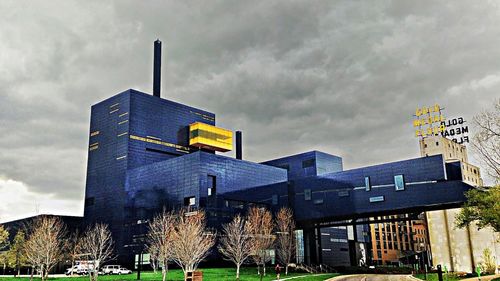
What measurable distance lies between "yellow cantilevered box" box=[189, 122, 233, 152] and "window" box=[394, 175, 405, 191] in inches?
2345

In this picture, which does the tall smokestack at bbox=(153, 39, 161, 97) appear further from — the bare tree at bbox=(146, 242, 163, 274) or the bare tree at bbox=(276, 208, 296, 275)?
the bare tree at bbox=(276, 208, 296, 275)

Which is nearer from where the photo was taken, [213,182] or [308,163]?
[213,182]

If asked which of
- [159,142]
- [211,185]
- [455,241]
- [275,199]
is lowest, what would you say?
[455,241]

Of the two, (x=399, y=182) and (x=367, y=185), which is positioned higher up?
(x=367, y=185)

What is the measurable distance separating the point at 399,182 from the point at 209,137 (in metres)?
62.4

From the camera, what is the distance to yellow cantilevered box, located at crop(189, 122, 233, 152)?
130 metres

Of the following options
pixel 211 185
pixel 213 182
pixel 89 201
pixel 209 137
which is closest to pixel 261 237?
pixel 211 185

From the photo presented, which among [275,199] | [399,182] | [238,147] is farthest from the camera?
[238,147]

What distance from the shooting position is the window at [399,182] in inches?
3184

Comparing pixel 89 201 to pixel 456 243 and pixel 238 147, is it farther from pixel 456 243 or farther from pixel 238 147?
pixel 456 243

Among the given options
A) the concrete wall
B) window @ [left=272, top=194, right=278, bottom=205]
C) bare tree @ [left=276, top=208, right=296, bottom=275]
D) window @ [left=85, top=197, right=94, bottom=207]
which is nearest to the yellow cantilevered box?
window @ [left=85, top=197, right=94, bottom=207]

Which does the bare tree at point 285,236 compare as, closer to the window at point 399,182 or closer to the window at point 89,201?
the window at point 399,182

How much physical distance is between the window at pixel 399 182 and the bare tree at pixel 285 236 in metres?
19.9

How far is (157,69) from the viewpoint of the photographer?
130875 mm
